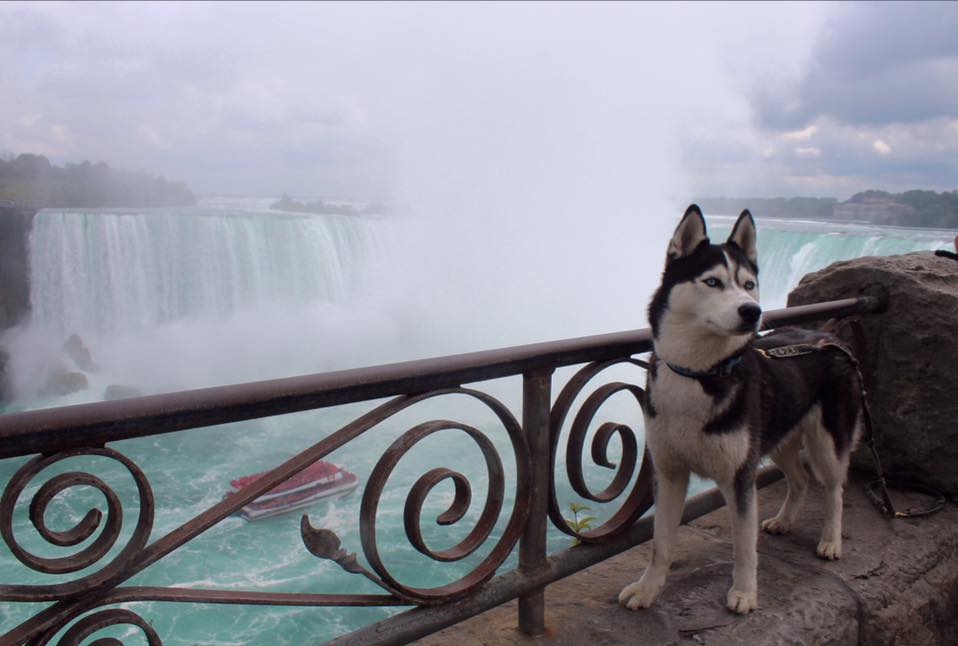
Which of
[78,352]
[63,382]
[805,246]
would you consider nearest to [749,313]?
[805,246]

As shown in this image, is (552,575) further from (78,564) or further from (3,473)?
(3,473)

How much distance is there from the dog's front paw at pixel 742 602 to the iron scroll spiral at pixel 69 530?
1.59 m

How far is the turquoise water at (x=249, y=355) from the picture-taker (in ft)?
38.3

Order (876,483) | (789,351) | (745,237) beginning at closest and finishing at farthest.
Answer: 1. (745,237)
2. (789,351)
3. (876,483)

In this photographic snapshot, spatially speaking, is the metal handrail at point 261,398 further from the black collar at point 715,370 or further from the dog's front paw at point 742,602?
the dog's front paw at point 742,602

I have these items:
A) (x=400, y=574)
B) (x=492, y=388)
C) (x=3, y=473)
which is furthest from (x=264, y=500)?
(x=492, y=388)

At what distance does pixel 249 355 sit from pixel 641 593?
25.4 metres

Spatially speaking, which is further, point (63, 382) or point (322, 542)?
point (63, 382)

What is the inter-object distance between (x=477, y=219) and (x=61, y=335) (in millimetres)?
19848

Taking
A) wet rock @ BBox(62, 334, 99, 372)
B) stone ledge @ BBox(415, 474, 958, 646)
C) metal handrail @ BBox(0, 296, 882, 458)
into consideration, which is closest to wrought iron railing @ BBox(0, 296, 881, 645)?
metal handrail @ BBox(0, 296, 882, 458)

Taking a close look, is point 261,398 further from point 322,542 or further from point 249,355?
point 249,355

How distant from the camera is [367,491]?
161 cm

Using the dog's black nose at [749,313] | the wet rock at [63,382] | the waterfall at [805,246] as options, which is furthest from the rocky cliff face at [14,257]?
the dog's black nose at [749,313]

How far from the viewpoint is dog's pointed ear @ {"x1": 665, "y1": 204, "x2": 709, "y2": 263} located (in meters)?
1.88
